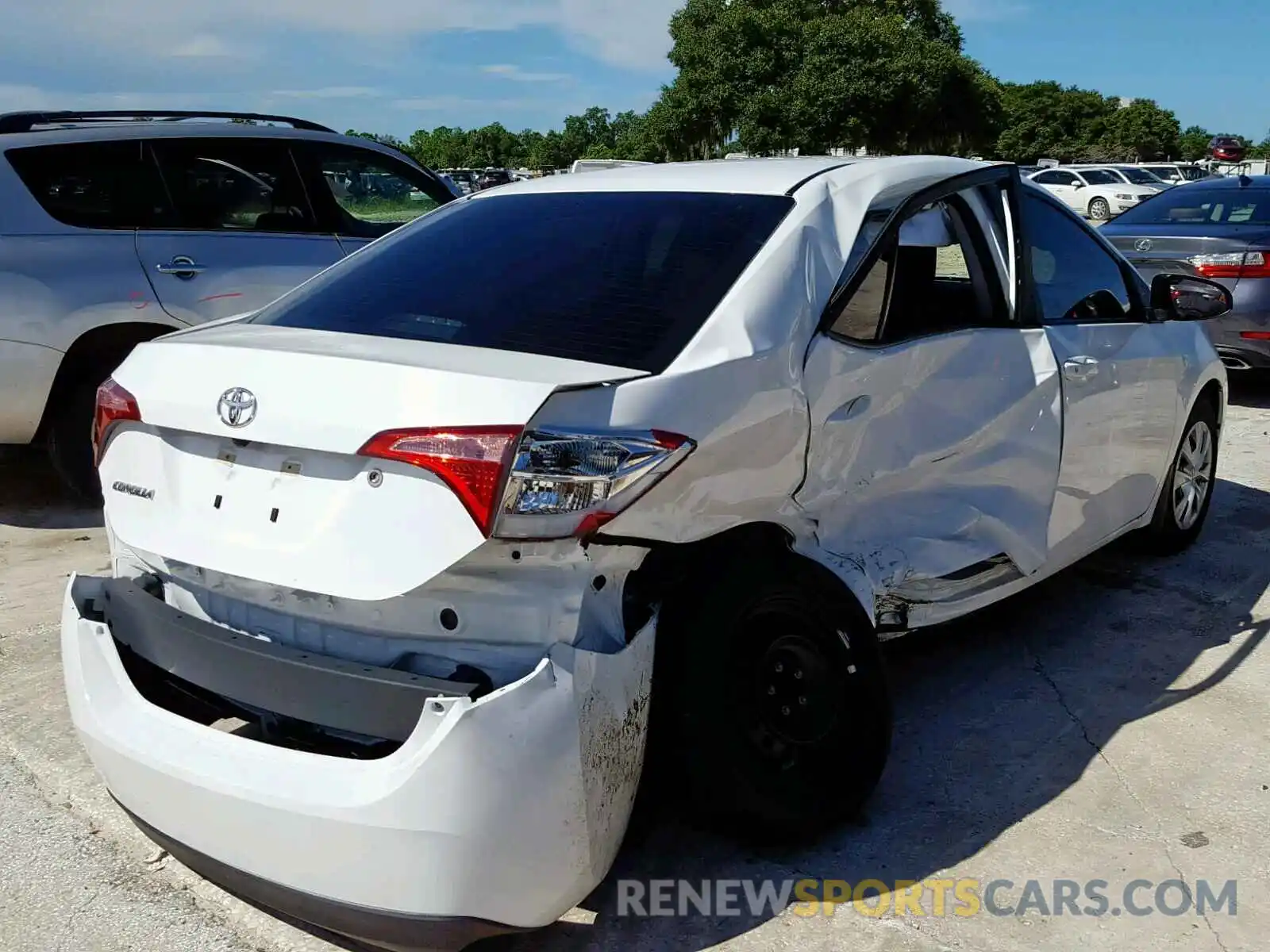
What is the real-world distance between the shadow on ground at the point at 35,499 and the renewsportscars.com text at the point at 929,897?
390 cm

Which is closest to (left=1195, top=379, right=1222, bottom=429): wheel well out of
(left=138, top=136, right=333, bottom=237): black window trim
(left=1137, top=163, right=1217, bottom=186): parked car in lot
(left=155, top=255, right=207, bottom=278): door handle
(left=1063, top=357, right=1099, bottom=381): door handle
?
(left=1063, top=357, right=1099, bottom=381): door handle

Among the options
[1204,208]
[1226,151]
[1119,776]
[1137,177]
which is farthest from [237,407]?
[1226,151]

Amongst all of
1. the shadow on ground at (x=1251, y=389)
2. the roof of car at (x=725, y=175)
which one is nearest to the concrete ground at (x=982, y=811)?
the roof of car at (x=725, y=175)

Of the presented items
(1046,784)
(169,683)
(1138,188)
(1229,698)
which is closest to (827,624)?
(1046,784)

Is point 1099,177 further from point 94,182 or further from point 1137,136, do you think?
point 1137,136

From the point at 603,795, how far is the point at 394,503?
27.2 inches

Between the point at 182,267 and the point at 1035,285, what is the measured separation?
3.91m

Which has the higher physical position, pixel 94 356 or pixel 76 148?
pixel 76 148

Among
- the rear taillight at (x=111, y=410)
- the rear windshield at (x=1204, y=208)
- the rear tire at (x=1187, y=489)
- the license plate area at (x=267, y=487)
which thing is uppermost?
the rear windshield at (x=1204, y=208)

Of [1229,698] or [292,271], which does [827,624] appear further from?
[292,271]

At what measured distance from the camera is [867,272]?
304cm

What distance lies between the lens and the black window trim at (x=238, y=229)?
5.76 meters

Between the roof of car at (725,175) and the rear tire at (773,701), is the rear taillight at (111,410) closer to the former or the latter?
the rear tire at (773,701)

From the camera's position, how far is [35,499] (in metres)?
6.03
